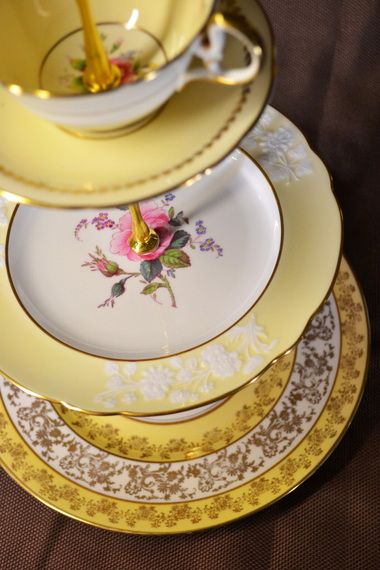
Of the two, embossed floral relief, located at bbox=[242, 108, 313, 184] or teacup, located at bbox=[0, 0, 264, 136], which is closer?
teacup, located at bbox=[0, 0, 264, 136]

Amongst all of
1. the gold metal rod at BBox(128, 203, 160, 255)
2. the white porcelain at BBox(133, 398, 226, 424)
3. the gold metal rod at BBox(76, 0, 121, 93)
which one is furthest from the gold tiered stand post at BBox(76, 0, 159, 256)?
the white porcelain at BBox(133, 398, 226, 424)

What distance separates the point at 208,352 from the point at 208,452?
0.20 m

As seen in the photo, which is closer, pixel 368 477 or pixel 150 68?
pixel 150 68

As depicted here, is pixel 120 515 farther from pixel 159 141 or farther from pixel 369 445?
pixel 159 141

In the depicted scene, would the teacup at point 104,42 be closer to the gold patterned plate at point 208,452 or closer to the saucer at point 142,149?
the saucer at point 142,149

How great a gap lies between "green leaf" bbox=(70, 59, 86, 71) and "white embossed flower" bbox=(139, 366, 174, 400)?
0.27 m

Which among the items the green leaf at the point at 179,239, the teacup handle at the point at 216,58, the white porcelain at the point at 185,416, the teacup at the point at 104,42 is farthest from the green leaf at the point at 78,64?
the white porcelain at the point at 185,416

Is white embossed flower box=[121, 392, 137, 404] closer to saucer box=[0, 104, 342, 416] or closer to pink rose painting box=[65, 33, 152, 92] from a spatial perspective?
saucer box=[0, 104, 342, 416]

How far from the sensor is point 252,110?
447 mm

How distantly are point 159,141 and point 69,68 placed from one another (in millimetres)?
95

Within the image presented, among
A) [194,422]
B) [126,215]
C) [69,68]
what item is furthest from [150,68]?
[194,422]

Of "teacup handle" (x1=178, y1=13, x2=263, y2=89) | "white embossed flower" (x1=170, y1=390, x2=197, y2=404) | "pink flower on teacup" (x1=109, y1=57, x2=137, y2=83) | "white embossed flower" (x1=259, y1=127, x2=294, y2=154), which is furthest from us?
"white embossed flower" (x1=259, y1=127, x2=294, y2=154)

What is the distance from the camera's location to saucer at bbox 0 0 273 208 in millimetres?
435

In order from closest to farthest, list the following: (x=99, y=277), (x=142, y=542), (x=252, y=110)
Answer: (x=252, y=110) → (x=99, y=277) → (x=142, y=542)
